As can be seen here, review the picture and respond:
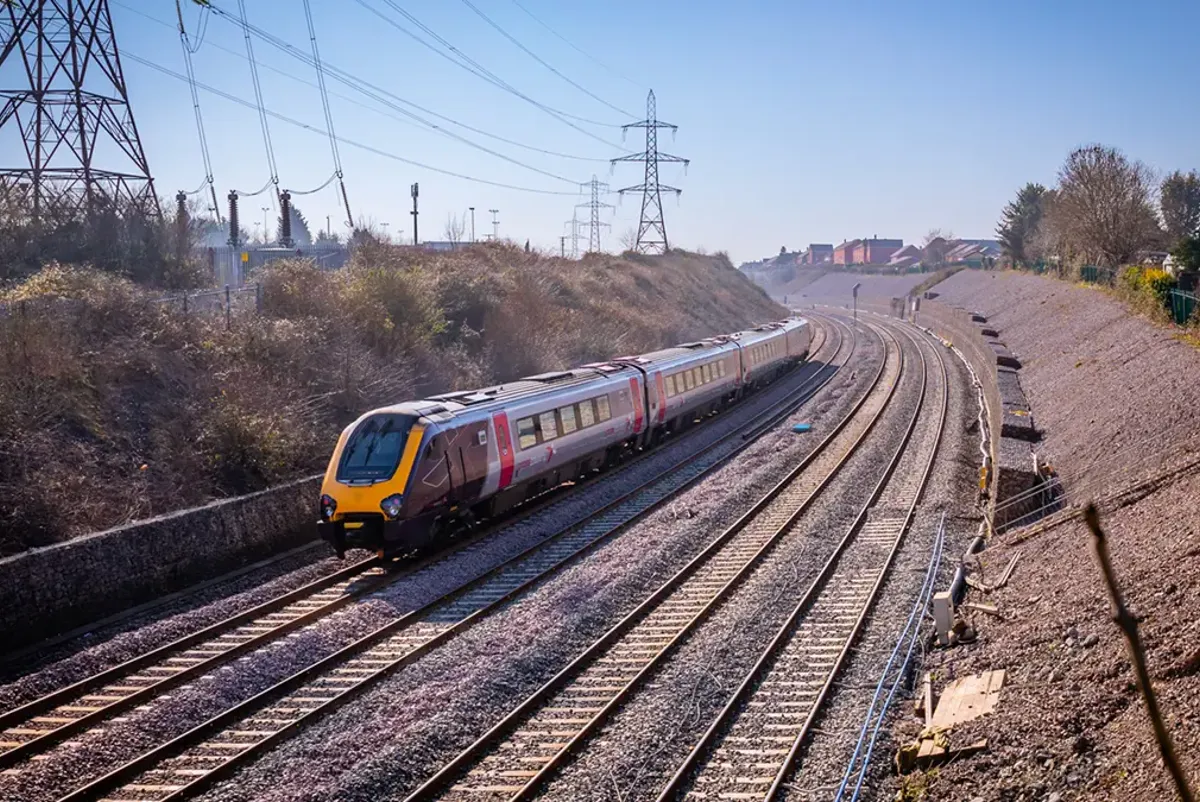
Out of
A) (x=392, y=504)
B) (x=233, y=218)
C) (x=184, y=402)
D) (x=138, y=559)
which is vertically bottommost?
→ (x=138, y=559)

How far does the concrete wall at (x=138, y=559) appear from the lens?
13.2m

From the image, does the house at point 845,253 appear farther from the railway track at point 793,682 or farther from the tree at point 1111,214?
the railway track at point 793,682

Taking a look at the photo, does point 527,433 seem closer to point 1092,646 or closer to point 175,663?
point 175,663

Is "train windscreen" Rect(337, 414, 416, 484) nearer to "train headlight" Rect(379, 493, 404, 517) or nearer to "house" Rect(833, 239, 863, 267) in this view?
"train headlight" Rect(379, 493, 404, 517)

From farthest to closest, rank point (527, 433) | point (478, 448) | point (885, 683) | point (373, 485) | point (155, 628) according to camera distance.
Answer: point (527, 433) < point (478, 448) < point (373, 485) < point (155, 628) < point (885, 683)

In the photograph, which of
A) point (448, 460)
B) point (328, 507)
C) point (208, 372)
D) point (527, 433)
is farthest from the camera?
point (208, 372)

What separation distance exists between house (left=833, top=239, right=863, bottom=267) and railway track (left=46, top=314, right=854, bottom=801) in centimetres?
16825

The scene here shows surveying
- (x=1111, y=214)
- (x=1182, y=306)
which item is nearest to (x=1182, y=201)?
(x=1111, y=214)

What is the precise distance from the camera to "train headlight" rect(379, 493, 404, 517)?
15.9 m

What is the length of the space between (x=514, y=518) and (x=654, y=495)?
138 inches

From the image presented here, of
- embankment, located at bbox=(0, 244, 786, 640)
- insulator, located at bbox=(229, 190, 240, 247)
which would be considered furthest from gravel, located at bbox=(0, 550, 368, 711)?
insulator, located at bbox=(229, 190, 240, 247)

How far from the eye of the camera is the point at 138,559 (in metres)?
15.0

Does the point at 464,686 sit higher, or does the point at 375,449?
the point at 375,449

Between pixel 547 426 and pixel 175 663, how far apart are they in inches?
379
